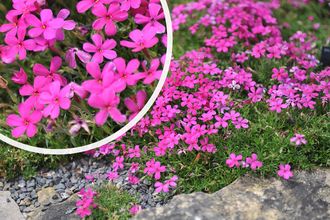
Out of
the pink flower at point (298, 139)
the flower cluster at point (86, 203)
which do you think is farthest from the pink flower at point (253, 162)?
the flower cluster at point (86, 203)

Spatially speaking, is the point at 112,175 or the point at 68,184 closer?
the point at 112,175

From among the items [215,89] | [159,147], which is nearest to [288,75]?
[215,89]

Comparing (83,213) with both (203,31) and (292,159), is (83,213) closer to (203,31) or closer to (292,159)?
(292,159)

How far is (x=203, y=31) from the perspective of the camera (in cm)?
371

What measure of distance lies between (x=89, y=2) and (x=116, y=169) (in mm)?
793

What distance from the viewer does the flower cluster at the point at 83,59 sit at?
2361mm

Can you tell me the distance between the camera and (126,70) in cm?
238

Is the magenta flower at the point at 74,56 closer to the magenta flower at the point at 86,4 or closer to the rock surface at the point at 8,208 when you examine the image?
the magenta flower at the point at 86,4

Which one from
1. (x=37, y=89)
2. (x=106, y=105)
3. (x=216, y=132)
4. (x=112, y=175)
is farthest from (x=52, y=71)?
(x=216, y=132)

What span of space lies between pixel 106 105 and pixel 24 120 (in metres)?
0.43

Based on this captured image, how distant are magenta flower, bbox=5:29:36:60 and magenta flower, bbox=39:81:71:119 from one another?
0.23 meters

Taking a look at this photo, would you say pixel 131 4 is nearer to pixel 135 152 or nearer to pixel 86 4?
pixel 86 4

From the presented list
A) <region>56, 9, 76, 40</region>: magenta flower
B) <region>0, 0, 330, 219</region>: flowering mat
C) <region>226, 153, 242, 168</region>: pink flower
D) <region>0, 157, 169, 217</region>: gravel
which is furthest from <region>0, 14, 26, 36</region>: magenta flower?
<region>226, 153, 242, 168</region>: pink flower

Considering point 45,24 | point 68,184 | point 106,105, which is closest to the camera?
point 106,105
